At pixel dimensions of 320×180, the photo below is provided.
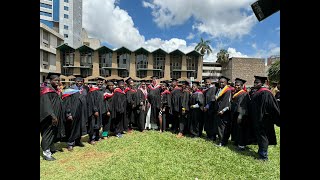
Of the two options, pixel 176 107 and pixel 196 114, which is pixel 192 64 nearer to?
pixel 176 107

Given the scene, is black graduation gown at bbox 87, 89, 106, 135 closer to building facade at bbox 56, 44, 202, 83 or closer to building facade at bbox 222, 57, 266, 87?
building facade at bbox 56, 44, 202, 83

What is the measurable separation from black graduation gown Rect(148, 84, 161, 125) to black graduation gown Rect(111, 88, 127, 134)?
4.68ft

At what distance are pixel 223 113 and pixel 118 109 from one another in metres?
3.90

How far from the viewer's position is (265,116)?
5715mm

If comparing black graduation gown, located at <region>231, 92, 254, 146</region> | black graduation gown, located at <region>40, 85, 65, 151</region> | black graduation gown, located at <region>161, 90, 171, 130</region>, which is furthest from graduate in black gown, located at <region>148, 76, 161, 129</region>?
black graduation gown, located at <region>40, 85, 65, 151</region>

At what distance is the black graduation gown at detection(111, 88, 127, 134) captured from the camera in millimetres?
8500

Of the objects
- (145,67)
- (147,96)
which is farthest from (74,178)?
(145,67)

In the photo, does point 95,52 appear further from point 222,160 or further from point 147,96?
point 222,160

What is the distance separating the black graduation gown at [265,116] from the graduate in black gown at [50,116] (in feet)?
17.3

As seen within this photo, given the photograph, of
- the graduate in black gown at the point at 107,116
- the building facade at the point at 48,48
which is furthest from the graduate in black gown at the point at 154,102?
the building facade at the point at 48,48

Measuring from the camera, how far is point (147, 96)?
1009cm

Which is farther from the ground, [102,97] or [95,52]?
[95,52]

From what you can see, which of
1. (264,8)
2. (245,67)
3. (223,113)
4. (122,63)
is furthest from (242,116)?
(245,67)
